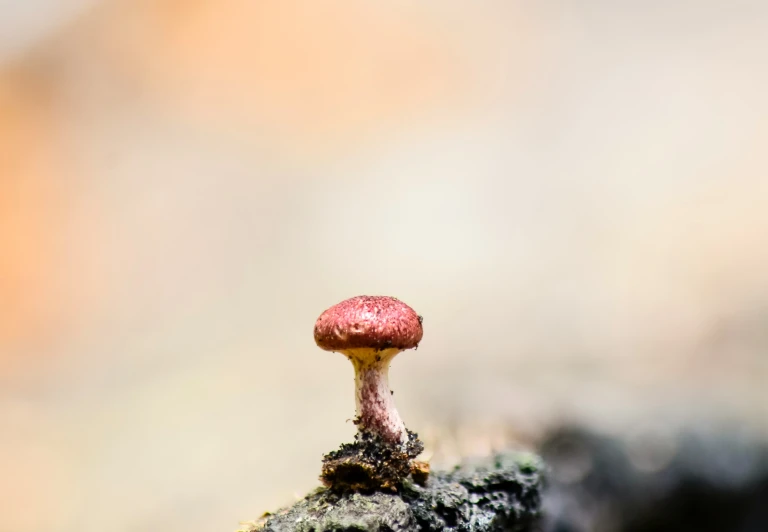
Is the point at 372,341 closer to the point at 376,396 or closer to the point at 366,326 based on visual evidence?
the point at 366,326

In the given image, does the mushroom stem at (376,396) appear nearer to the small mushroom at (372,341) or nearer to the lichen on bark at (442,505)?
the small mushroom at (372,341)

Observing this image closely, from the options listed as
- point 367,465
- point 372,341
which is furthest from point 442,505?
point 372,341

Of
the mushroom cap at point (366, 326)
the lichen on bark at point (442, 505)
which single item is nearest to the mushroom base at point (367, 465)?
the lichen on bark at point (442, 505)

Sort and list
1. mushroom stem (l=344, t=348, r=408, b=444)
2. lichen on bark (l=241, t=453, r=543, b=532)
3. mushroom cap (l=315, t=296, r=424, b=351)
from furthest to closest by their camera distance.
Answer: mushroom stem (l=344, t=348, r=408, b=444)
mushroom cap (l=315, t=296, r=424, b=351)
lichen on bark (l=241, t=453, r=543, b=532)

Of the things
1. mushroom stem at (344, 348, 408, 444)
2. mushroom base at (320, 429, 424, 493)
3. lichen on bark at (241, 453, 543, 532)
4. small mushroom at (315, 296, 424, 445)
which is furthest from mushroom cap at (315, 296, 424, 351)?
lichen on bark at (241, 453, 543, 532)

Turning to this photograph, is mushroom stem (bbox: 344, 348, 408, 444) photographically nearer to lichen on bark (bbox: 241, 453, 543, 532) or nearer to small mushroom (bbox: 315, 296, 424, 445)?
small mushroom (bbox: 315, 296, 424, 445)

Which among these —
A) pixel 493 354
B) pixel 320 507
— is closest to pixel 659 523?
pixel 493 354

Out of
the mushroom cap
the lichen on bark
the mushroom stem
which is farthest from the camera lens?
the mushroom stem

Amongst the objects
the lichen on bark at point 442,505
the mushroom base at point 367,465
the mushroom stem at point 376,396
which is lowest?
the lichen on bark at point 442,505
